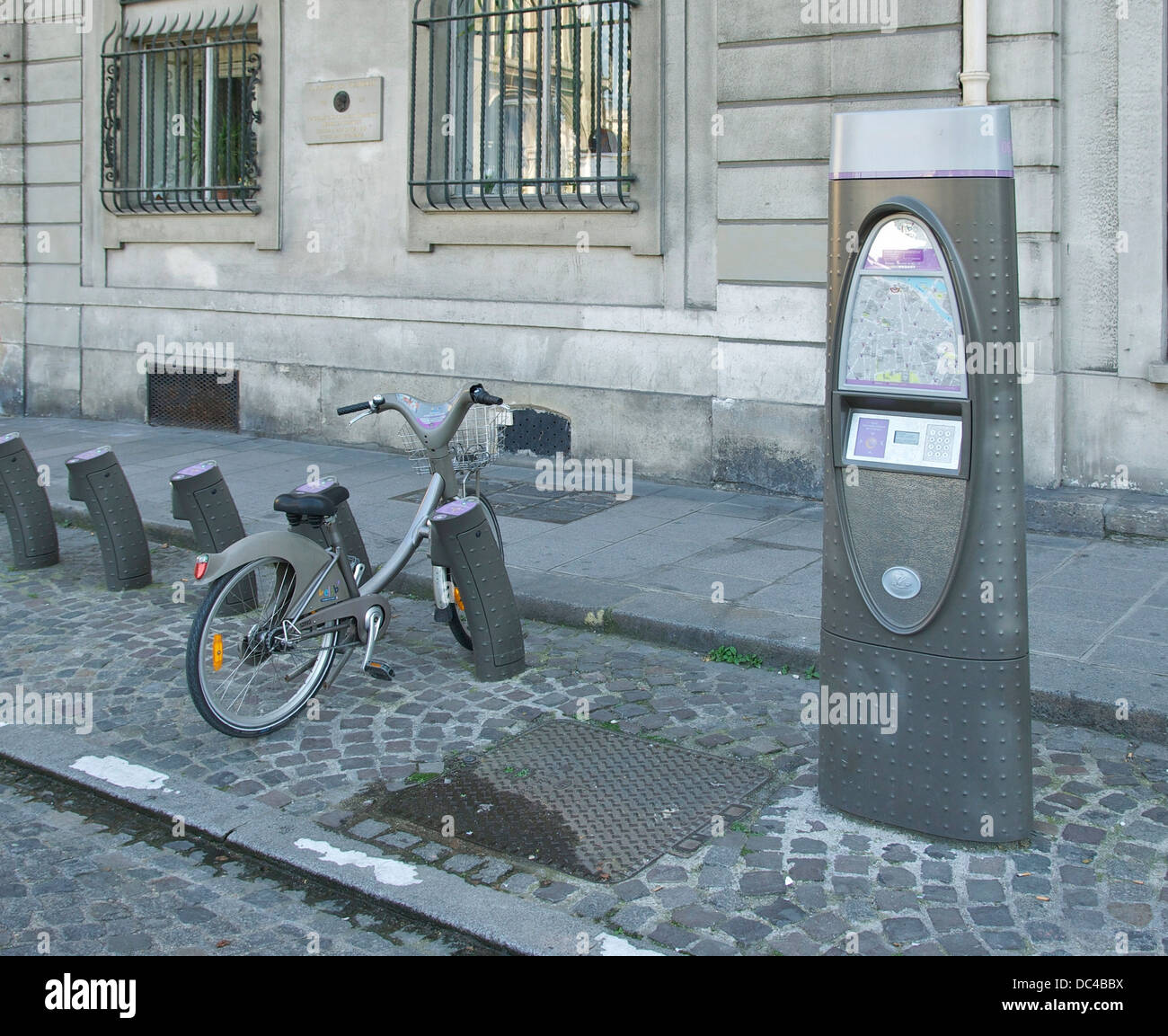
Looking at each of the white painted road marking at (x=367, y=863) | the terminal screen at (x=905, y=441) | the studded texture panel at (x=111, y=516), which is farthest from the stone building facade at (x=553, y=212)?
the white painted road marking at (x=367, y=863)

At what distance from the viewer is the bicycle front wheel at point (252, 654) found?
5020mm

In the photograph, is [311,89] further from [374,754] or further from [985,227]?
[985,227]

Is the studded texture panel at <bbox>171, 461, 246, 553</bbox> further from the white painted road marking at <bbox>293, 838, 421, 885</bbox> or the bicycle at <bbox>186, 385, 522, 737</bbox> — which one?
the white painted road marking at <bbox>293, 838, 421, 885</bbox>

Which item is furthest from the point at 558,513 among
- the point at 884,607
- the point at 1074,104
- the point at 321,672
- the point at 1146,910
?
the point at 1146,910

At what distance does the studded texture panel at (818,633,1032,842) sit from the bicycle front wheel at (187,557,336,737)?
7.42 ft

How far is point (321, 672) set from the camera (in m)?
5.43

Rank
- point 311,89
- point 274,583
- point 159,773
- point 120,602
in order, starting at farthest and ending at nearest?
1. point 311,89
2. point 120,602
3. point 274,583
4. point 159,773

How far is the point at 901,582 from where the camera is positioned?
4121 millimetres

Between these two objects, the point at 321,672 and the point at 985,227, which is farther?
the point at 321,672

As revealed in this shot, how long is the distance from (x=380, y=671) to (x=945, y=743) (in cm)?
267

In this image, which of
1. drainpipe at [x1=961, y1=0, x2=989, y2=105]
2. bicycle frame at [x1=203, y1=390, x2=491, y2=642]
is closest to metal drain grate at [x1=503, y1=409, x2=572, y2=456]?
drainpipe at [x1=961, y1=0, x2=989, y2=105]

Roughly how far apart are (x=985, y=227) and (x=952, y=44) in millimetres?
4930

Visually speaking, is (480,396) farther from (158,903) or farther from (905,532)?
(158,903)
